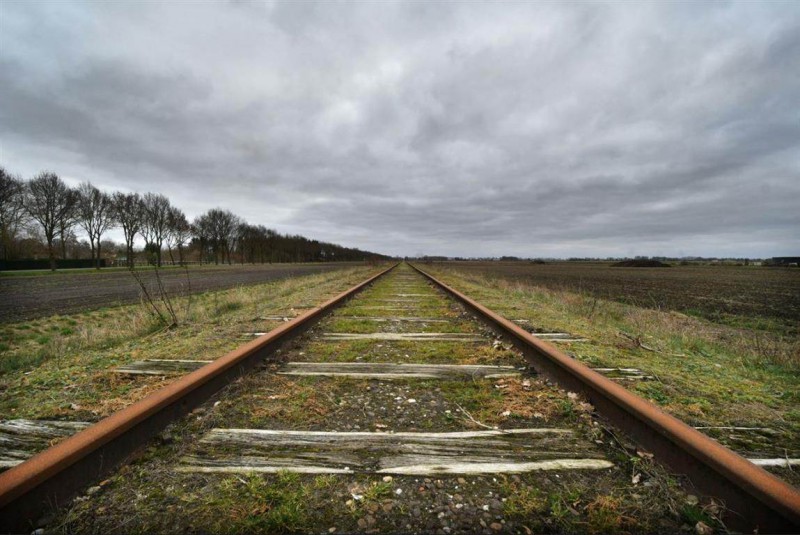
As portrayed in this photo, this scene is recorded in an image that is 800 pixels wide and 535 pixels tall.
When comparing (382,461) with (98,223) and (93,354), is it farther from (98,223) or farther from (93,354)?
(98,223)

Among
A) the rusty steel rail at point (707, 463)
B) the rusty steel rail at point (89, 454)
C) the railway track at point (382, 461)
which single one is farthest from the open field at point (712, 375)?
the rusty steel rail at point (89, 454)

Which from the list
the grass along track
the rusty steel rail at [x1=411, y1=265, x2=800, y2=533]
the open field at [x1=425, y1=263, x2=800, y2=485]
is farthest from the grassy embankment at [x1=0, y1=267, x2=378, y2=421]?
the open field at [x1=425, y1=263, x2=800, y2=485]

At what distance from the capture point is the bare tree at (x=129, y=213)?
54.4m

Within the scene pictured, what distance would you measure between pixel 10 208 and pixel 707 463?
190 ft

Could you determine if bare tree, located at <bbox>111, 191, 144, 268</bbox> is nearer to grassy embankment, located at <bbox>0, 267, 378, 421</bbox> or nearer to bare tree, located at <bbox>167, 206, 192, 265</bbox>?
bare tree, located at <bbox>167, 206, 192, 265</bbox>

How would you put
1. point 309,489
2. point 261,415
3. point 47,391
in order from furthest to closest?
point 47,391 < point 261,415 < point 309,489

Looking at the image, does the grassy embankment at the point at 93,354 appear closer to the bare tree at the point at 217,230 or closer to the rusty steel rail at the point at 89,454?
the rusty steel rail at the point at 89,454

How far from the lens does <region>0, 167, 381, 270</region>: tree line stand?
4278 centimetres

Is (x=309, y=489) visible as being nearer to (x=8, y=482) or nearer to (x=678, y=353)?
(x=8, y=482)

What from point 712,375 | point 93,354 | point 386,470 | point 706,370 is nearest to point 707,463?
point 386,470

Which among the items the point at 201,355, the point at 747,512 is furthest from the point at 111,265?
the point at 747,512

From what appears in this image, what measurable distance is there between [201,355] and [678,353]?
5779 mm

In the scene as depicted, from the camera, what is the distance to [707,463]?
1636mm

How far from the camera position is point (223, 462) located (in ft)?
6.44
